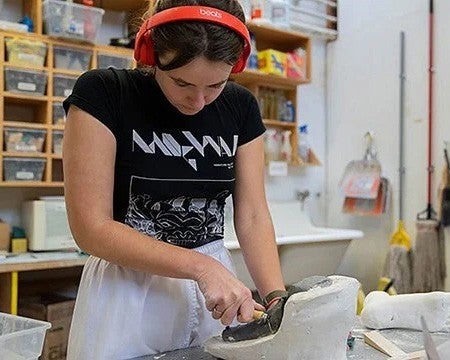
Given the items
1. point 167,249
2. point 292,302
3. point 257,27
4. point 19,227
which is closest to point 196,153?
point 167,249

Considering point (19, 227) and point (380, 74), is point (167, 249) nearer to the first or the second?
point (19, 227)

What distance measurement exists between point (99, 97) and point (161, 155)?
6.1 inches

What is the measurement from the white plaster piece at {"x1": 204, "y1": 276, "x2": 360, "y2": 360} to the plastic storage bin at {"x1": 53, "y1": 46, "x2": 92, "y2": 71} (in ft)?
5.72

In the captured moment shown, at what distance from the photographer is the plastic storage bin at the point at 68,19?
2.20m

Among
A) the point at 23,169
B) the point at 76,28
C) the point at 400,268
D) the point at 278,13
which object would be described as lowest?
the point at 400,268

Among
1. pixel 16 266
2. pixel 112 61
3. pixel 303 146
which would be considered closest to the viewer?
pixel 16 266

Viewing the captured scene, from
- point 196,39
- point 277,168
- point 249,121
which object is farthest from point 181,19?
point 277,168

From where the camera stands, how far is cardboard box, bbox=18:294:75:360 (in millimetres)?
2090

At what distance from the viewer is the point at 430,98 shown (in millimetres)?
2904

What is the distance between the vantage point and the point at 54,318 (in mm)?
2133

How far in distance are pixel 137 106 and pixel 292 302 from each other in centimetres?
46

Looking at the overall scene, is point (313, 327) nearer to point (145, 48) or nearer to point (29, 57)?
point (145, 48)

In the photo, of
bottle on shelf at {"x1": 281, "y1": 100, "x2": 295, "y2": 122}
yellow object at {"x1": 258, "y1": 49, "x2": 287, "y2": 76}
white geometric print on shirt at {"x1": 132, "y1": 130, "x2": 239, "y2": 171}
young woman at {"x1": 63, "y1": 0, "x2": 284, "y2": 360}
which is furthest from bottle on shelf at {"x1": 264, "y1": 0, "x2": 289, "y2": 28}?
white geometric print on shirt at {"x1": 132, "y1": 130, "x2": 239, "y2": 171}

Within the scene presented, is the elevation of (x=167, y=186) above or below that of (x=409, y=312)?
above
